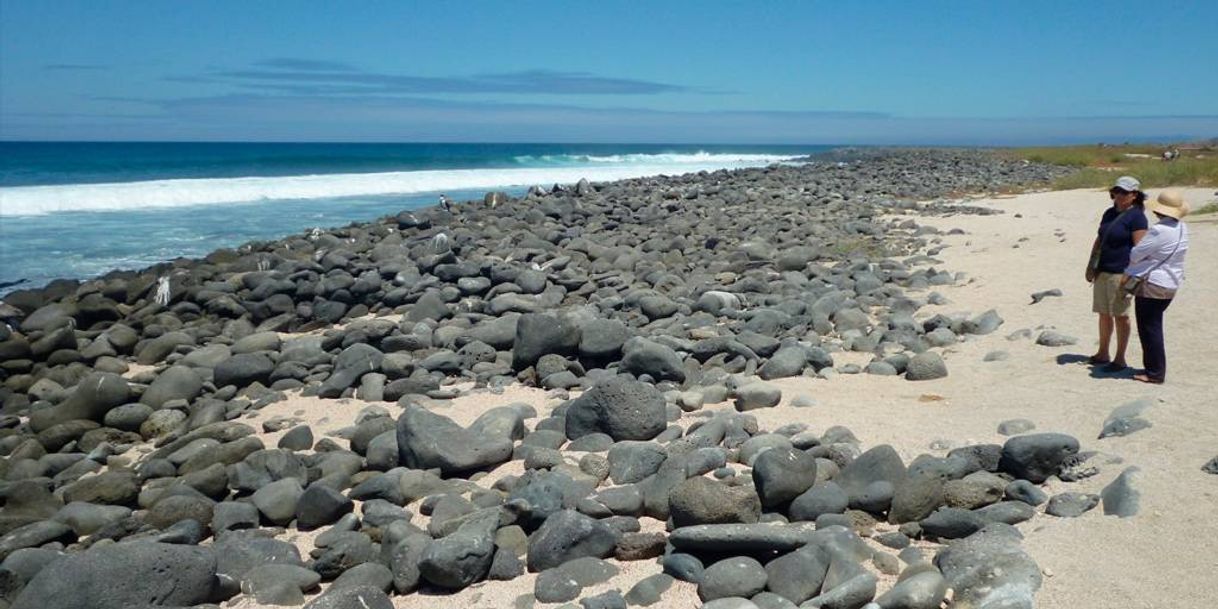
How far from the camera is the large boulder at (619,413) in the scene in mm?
5664

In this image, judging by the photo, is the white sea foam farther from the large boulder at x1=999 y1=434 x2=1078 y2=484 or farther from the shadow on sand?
the large boulder at x1=999 y1=434 x2=1078 y2=484

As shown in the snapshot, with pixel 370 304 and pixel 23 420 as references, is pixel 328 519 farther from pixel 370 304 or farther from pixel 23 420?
pixel 370 304

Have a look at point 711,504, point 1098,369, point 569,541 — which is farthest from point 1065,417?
point 569,541

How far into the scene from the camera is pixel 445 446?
5438 mm

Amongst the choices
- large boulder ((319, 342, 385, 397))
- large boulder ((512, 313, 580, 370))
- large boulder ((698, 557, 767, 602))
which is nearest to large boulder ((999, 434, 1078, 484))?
large boulder ((698, 557, 767, 602))

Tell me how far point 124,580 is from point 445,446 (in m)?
1.94

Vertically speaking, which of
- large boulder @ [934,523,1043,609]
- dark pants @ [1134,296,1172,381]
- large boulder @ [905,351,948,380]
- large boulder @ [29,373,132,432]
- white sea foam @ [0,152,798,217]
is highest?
white sea foam @ [0,152,798,217]

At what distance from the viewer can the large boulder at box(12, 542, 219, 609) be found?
3.82 meters

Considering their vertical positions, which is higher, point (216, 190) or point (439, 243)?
point (216, 190)

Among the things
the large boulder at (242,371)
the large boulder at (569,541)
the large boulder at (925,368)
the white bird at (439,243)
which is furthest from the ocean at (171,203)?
the large boulder at (925,368)

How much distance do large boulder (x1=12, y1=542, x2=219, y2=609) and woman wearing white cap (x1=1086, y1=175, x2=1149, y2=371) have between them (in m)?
5.94

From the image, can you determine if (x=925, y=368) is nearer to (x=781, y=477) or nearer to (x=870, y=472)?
(x=870, y=472)

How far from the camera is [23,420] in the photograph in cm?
743

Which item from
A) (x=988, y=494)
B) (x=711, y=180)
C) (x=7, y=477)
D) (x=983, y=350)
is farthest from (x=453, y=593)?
(x=711, y=180)
